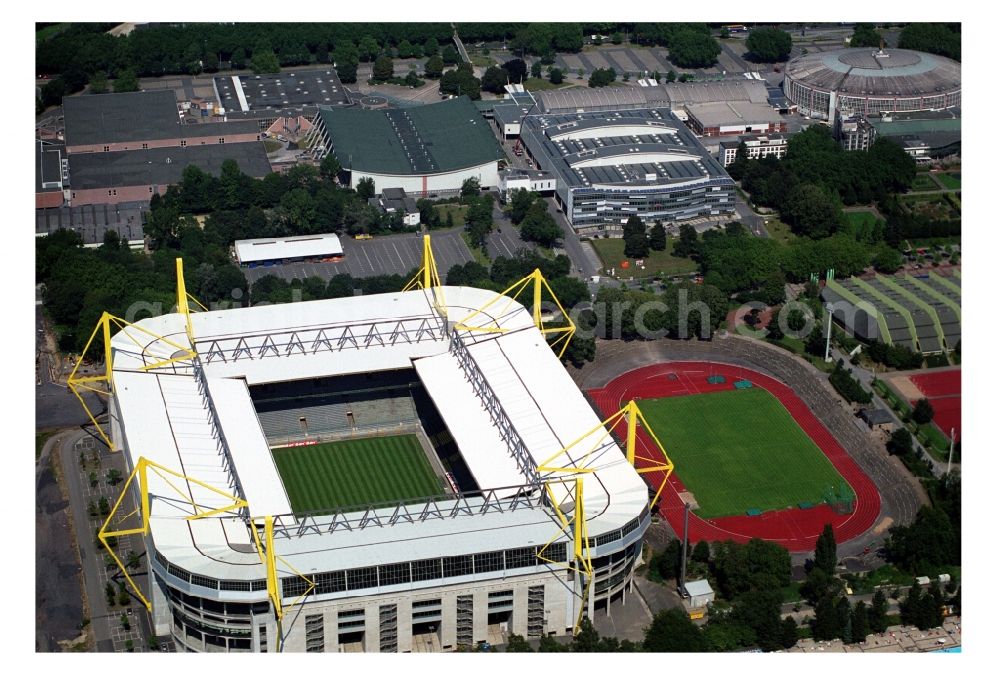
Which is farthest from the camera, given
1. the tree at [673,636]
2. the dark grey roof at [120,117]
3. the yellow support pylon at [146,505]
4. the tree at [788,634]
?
the dark grey roof at [120,117]

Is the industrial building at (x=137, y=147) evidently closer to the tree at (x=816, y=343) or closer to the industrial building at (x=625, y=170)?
the industrial building at (x=625, y=170)

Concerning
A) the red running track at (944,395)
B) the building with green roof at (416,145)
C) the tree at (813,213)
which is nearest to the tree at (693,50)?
the building with green roof at (416,145)

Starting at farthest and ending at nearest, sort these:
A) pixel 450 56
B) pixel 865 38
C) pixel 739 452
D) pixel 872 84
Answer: pixel 865 38
pixel 450 56
pixel 872 84
pixel 739 452

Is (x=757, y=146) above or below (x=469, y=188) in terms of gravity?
below

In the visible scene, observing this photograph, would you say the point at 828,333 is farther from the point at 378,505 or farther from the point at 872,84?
the point at 872,84

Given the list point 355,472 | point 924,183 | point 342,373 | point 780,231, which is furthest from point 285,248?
point 924,183

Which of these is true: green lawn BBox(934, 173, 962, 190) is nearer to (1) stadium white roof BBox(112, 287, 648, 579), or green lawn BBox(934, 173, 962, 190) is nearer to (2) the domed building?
(2) the domed building

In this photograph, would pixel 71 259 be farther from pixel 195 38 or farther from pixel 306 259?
pixel 195 38

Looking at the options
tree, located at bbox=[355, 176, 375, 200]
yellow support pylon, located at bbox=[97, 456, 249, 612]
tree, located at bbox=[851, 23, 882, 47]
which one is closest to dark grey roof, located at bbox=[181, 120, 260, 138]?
tree, located at bbox=[355, 176, 375, 200]
